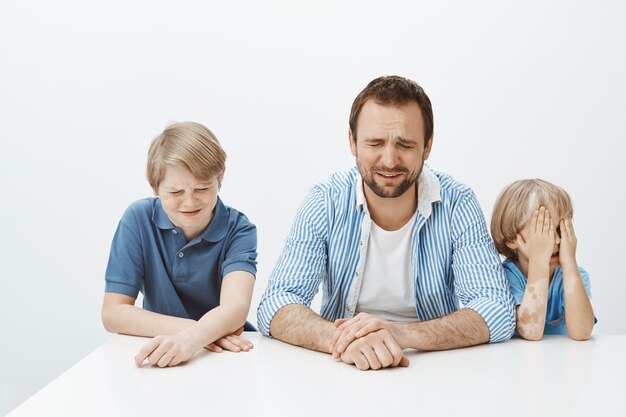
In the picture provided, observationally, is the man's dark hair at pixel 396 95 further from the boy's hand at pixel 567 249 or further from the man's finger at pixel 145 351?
the man's finger at pixel 145 351

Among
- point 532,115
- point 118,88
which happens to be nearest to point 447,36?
point 532,115

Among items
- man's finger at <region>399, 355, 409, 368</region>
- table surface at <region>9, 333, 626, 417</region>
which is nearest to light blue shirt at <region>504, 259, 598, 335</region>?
table surface at <region>9, 333, 626, 417</region>

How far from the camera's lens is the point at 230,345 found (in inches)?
76.9

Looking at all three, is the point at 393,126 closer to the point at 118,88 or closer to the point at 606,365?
the point at 606,365

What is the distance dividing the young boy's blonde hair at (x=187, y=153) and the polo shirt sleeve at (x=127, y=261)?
0.46 feet

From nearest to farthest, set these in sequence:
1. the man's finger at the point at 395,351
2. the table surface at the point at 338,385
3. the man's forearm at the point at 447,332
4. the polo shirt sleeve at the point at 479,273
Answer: the table surface at the point at 338,385 < the man's finger at the point at 395,351 < the man's forearm at the point at 447,332 < the polo shirt sleeve at the point at 479,273

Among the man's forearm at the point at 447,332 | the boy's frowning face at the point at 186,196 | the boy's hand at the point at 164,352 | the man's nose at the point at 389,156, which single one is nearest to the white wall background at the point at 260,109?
the boy's frowning face at the point at 186,196

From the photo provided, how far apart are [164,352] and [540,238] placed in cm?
110

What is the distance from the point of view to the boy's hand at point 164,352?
177 cm

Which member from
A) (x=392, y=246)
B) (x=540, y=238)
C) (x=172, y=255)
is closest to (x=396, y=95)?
(x=392, y=246)

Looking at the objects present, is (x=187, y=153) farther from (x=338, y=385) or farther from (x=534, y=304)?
(x=534, y=304)

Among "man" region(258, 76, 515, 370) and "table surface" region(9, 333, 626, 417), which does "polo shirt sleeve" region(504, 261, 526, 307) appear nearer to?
"man" region(258, 76, 515, 370)

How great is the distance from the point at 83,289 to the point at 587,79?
2939 mm

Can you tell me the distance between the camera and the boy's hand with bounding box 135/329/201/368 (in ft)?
5.81
